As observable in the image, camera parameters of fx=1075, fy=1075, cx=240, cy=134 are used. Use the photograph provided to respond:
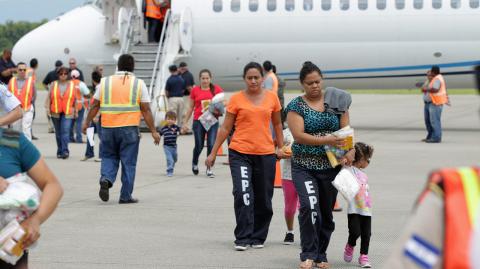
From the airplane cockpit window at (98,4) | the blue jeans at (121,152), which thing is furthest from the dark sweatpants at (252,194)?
the airplane cockpit window at (98,4)

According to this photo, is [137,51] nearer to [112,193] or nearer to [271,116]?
[112,193]

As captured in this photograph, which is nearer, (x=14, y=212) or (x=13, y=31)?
(x=14, y=212)

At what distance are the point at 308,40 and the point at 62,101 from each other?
24.2 feet

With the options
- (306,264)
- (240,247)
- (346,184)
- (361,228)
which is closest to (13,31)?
(240,247)

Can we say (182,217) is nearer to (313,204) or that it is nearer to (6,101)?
(6,101)

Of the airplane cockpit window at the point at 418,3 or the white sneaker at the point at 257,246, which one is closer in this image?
the white sneaker at the point at 257,246

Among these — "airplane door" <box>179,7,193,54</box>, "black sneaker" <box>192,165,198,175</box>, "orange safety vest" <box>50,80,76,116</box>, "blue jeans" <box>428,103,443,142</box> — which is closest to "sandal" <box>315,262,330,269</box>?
"black sneaker" <box>192,165,198,175</box>

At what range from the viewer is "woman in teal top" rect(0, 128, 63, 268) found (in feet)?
14.2

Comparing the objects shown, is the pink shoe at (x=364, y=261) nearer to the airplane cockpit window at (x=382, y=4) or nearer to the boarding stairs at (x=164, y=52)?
the boarding stairs at (x=164, y=52)

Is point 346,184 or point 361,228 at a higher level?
point 346,184

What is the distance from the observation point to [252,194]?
890 centimetres

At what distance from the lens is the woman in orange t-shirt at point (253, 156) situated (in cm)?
885

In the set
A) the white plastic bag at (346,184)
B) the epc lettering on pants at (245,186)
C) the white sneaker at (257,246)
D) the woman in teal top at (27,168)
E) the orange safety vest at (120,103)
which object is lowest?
the white sneaker at (257,246)

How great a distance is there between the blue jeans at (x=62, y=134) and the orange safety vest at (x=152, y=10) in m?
7.00
